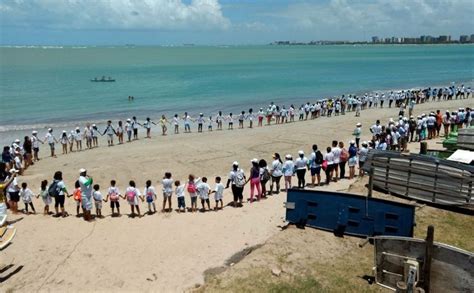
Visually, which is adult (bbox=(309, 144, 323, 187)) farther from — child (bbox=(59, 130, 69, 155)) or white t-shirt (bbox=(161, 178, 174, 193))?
child (bbox=(59, 130, 69, 155))

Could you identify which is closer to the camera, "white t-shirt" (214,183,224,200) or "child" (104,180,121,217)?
"child" (104,180,121,217)

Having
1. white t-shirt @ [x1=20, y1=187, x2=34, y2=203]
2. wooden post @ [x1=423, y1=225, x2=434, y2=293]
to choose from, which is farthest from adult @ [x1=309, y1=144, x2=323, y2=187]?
white t-shirt @ [x1=20, y1=187, x2=34, y2=203]

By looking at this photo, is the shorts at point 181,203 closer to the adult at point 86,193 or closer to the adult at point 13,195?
the adult at point 86,193

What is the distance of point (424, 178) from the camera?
1410 centimetres

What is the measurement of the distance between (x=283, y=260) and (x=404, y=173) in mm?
6004

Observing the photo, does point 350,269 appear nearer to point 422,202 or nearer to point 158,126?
point 422,202

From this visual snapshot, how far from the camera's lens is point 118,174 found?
19094 mm

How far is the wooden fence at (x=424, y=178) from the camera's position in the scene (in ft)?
44.1

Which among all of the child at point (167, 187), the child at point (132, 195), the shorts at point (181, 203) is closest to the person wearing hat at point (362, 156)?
the shorts at point (181, 203)

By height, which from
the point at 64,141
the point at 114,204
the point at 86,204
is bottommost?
the point at 114,204

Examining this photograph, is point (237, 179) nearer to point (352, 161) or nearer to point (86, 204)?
point (86, 204)

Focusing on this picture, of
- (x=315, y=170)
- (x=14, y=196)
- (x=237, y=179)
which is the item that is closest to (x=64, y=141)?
(x=14, y=196)

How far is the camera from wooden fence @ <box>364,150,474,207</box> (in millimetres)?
13444

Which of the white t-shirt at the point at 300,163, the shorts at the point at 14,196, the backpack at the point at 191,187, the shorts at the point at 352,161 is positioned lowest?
the shorts at the point at 14,196
